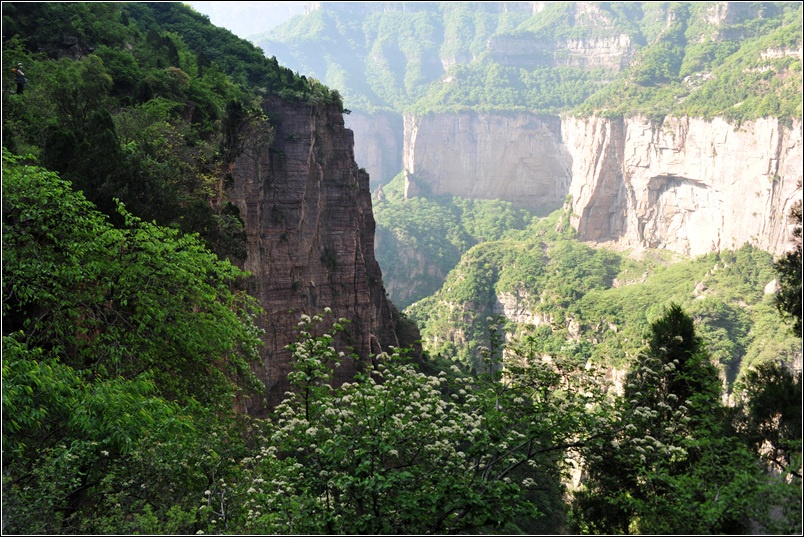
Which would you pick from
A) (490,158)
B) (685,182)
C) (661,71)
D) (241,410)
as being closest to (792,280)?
(241,410)

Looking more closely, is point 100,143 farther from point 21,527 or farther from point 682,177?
point 682,177

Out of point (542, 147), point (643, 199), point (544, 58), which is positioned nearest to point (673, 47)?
point (542, 147)

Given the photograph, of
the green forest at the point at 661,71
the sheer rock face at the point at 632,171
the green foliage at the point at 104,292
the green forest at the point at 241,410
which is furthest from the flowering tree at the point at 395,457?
the green forest at the point at 661,71

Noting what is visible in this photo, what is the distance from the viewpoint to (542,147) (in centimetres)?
15712

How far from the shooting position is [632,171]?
114 meters

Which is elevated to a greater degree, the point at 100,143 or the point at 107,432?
the point at 100,143

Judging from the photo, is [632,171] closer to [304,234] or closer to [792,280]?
[304,234]

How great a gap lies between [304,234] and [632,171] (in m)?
86.3

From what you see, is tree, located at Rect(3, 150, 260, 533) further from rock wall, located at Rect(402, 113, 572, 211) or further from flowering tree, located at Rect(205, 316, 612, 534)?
rock wall, located at Rect(402, 113, 572, 211)

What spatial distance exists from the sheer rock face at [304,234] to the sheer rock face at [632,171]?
35409mm

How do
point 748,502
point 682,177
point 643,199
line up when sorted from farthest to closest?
point 643,199 < point 682,177 < point 748,502

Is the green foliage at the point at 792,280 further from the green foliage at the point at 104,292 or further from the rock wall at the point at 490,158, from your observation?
the rock wall at the point at 490,158

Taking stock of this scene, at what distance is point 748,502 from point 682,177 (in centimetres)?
10188

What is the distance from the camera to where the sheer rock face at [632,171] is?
8794cm
